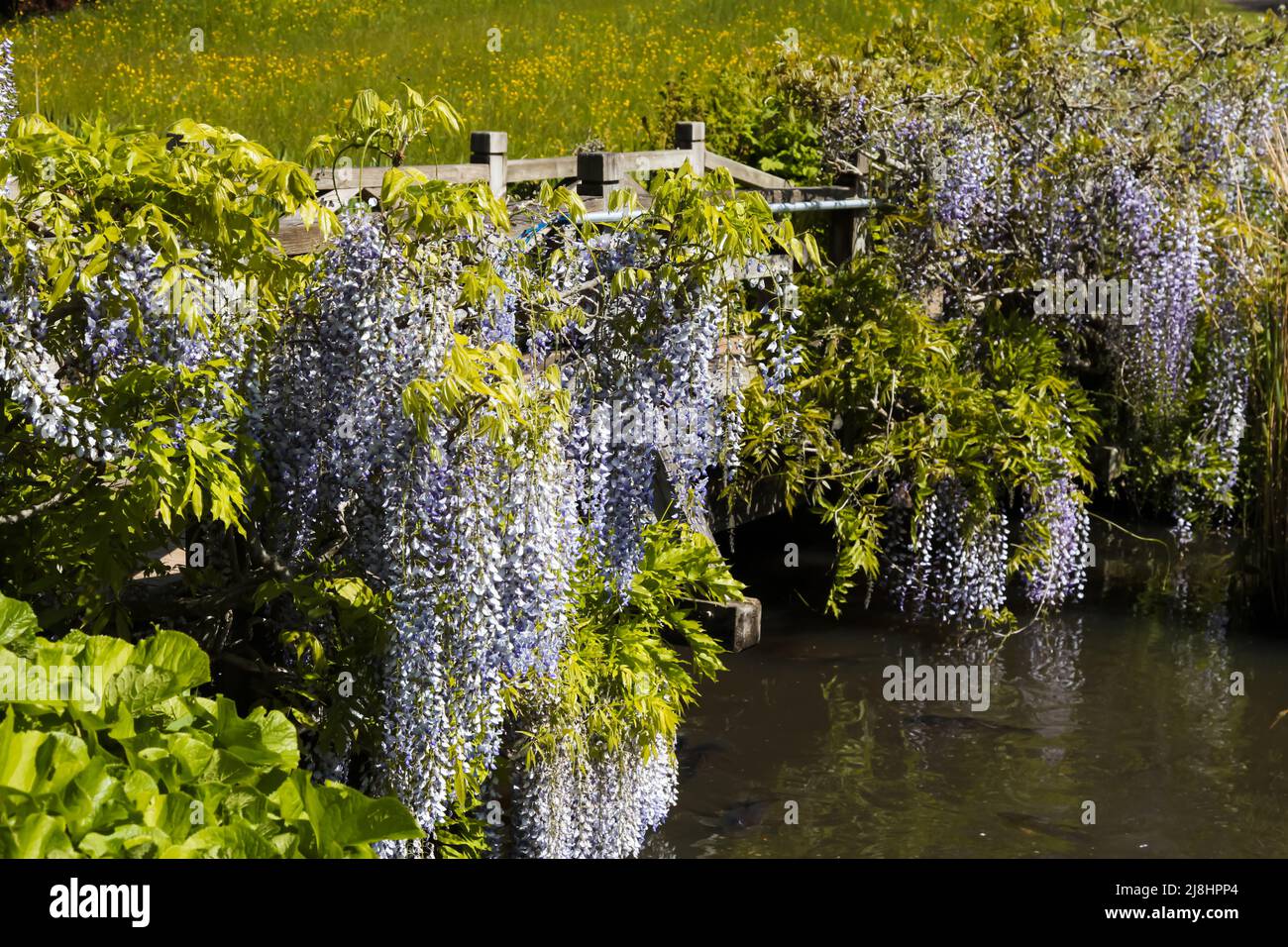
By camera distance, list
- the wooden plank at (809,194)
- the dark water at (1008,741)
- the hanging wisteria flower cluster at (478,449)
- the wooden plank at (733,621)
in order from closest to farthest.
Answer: the hanging wisteria flower cluster at (478,449) < the dark water at (1008,741) < the wooden plank at (733,621) < the wooden plank at (809,194)

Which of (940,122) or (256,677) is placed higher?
(940,122)

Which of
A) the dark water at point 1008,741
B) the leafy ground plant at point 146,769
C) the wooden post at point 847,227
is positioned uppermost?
the wooden post at point 847,227

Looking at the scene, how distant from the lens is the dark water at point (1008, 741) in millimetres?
6250

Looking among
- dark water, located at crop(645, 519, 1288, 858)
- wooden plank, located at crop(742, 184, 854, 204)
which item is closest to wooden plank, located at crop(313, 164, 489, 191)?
wooden plank, located at crop(742, 184, 854, 204)

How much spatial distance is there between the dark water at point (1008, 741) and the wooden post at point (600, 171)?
2.55m

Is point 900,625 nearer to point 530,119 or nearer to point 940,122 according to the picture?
point 940,122

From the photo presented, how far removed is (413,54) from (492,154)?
13346mm

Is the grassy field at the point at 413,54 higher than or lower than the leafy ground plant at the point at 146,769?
higher

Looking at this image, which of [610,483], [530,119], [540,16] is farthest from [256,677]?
[540,16]

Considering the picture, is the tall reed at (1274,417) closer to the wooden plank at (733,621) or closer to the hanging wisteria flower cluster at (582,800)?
the wooden plank at (733,621)

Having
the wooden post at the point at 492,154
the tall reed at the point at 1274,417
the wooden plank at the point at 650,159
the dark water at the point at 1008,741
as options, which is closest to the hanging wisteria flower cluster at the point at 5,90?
the wooden post at the point at 492,154

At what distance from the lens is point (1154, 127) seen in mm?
9453

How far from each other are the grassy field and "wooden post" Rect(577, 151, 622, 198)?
7.55 metres

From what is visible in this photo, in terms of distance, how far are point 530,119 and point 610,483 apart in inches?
504
